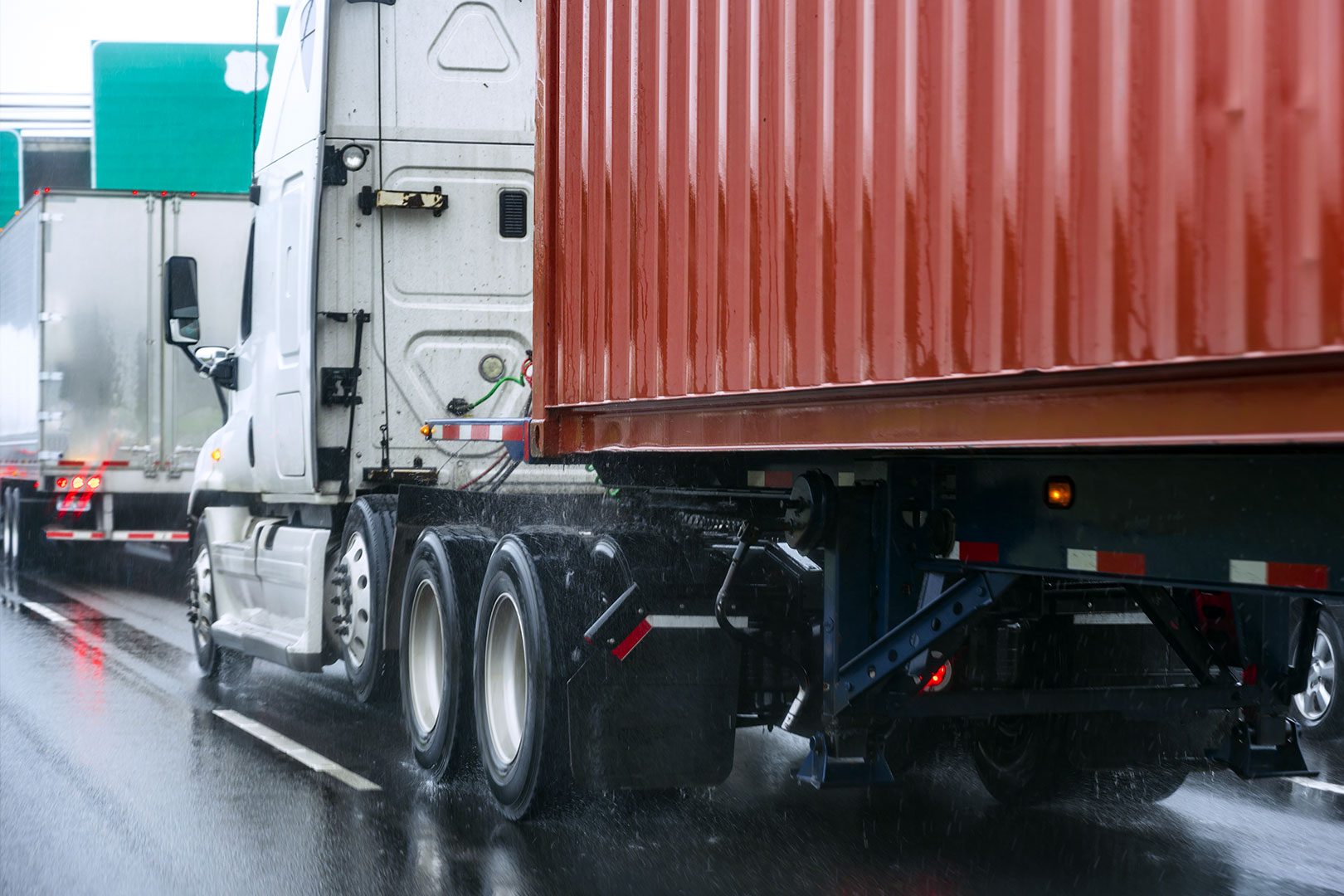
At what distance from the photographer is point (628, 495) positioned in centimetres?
717

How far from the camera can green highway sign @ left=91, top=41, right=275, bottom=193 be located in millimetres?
38531

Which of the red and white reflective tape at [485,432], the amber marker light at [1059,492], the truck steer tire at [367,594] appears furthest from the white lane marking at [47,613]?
the amber marker light at [1059,492]

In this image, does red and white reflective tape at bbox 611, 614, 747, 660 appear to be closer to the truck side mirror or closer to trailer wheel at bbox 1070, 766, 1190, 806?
trailer wheel at bbox 1070, 766, 1190, 806

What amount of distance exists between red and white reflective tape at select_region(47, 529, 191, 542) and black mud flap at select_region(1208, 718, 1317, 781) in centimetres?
1407

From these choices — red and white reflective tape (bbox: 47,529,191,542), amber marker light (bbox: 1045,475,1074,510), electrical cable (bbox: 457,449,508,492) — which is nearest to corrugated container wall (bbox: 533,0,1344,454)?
amber marker light (bbox: 1045,475,1074,510)

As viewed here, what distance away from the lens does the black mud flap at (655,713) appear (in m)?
5.79

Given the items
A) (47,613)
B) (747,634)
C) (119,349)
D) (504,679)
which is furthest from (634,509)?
(119,349)

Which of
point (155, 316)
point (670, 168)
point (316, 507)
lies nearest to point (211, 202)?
point (155, 316)

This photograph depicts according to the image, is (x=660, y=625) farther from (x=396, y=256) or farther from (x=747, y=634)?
(x=396, y=256)

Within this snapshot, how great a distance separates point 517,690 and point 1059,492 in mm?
3056

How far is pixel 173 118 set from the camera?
38.7 meters

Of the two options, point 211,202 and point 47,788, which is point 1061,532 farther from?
point 211,202

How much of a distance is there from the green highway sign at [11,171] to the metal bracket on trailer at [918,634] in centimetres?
4524

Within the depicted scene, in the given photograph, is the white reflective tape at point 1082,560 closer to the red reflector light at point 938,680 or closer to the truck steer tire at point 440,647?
the red reflector light at point 938,680
